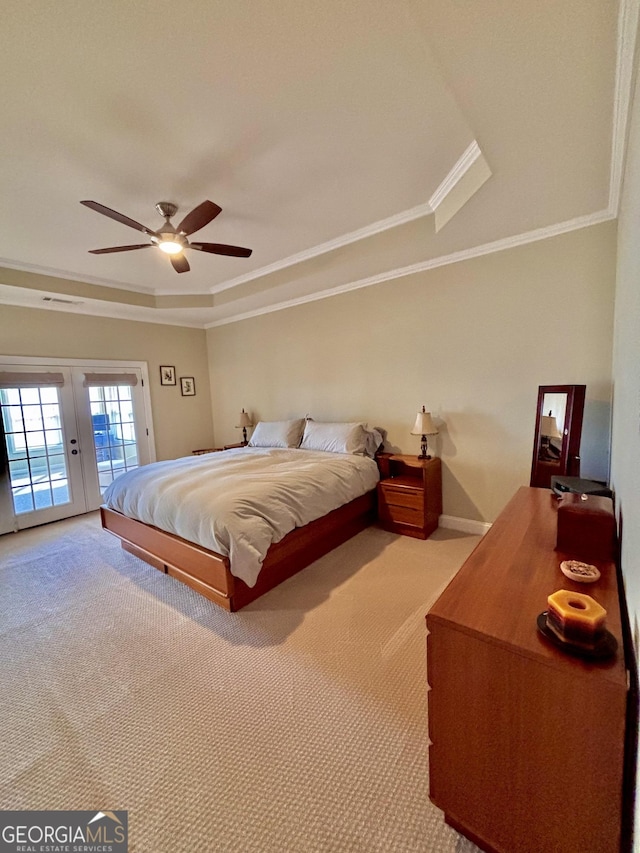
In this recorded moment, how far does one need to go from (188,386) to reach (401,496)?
12.6 feet

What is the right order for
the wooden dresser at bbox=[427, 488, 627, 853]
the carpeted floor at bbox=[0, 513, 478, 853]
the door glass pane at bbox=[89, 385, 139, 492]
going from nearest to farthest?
1. the wooden dresser at bbox=[427, 488, 627, 853]
2. the carpeted floor at bbox=[0, 513, 478, 853]
3. the door glass pane at bbox=[89, 385, 139, 492]

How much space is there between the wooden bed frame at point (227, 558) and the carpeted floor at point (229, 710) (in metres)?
0.10

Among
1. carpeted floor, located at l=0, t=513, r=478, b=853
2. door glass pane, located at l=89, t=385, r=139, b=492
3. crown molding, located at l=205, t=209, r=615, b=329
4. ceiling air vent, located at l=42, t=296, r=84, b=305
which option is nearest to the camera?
carpeted floor, located at l=0, t=513, r=478, b=853

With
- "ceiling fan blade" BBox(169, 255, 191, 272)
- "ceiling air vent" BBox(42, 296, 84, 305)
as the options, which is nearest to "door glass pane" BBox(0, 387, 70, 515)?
"ceiling air vent" BBox(42, 296, 84, 305)

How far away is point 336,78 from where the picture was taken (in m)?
1.48

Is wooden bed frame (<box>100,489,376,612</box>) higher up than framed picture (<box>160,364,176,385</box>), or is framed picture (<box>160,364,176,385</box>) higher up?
framed picture (<box>160,364,176,385</box>)

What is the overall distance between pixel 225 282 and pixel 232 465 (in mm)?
2353

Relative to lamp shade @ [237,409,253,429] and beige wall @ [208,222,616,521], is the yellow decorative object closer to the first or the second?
beige wall @ [208,222,616,521]

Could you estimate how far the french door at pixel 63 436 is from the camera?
3740 millimetres

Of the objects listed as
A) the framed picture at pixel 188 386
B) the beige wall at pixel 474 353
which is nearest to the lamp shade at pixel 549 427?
the beige wall at pixel 474 353

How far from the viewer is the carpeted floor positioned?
3.81 ft

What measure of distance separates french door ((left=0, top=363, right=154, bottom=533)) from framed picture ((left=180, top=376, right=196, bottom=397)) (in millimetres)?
619

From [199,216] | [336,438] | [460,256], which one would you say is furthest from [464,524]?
[199,216]

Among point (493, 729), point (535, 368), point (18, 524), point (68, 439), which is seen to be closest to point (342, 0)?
point (493, 729)
